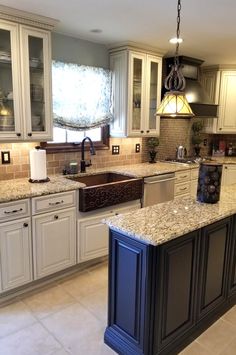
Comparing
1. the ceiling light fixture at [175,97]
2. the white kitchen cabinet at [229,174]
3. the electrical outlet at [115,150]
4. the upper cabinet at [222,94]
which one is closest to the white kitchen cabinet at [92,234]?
the electrical outlet at [115,150]

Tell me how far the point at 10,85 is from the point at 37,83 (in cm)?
29

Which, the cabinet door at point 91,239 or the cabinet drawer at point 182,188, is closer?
the cabinet door at point 91,239

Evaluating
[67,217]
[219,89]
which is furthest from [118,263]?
[219,89]

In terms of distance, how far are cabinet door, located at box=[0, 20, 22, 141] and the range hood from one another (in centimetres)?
245

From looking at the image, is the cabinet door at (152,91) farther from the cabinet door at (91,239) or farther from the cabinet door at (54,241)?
the cabinet door at (54,241)

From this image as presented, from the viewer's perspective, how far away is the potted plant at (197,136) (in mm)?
5086

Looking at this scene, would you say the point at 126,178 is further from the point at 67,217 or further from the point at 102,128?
the point at 67,217

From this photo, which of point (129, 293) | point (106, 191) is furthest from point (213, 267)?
point (106, 191)

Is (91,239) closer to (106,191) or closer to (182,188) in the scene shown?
(106,191)

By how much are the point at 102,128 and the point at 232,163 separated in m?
2.29

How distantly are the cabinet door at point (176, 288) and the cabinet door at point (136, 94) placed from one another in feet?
7.24

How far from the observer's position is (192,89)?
174 inches

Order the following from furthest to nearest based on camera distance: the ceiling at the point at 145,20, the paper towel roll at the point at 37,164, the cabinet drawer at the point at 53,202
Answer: the paper towel roll at the point at 37,164 < the cabinet drawer at the point at 53,202 < the ceiling at the point at 145,20

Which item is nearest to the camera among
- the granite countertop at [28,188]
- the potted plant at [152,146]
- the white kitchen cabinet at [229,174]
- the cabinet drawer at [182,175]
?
the granite countertop at [28,188]
